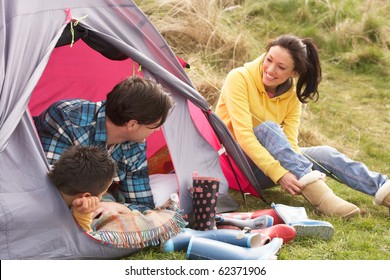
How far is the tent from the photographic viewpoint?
2.61 meters

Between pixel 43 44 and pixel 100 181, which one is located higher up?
pixel 43 44

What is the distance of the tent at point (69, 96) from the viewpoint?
2.61 m

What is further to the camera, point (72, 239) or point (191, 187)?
point (191, 187)

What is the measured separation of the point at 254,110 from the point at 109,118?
1.05m

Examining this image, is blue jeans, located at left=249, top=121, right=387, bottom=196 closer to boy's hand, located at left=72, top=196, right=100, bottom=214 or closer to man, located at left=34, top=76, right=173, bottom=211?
man, located at left=34, top=76, right=173, bottom=211

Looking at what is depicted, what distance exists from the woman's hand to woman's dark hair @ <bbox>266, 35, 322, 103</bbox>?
49 cm

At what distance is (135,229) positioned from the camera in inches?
112

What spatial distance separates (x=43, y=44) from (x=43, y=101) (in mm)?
993

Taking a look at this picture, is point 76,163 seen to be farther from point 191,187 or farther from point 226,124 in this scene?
point 226,124

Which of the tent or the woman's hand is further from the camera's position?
the woman's hand

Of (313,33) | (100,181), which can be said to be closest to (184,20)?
(313,33)

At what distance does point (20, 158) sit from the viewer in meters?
2.66

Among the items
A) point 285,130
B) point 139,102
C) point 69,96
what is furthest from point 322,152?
point 69,96

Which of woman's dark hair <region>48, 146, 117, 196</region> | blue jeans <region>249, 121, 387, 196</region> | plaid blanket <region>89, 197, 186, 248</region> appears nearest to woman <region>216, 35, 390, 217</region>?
blue jeans <region>249, 121, 387, 196</region>
